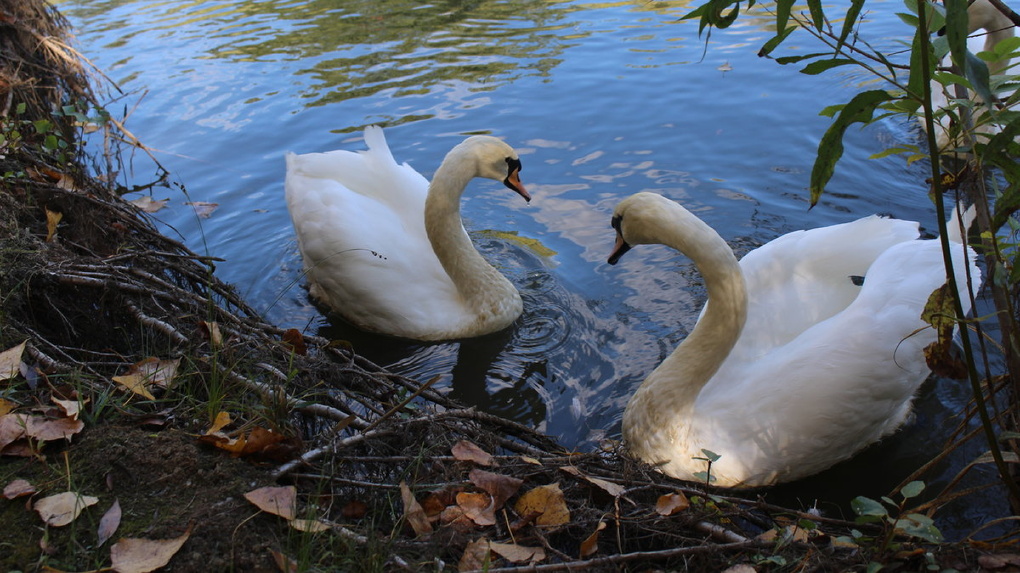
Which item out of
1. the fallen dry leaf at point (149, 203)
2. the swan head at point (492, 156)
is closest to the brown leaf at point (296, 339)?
the swan head at point (492, 156)

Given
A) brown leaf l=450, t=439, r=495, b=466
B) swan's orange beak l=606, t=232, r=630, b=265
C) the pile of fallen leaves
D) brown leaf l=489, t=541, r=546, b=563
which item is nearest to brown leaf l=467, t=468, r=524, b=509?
the pile of fallen leaves

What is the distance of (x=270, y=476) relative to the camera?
8.14ft

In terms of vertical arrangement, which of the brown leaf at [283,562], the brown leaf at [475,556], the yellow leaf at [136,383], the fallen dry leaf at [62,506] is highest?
the yellow leaf at [136,383]

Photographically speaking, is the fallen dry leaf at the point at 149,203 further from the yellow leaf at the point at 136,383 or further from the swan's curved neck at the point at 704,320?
the swan's curved neck at the point at 704,320

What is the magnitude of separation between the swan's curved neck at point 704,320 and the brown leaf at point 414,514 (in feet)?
5.34

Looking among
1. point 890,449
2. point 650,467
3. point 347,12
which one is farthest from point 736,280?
point 347,12

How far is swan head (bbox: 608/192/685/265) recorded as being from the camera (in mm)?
3742

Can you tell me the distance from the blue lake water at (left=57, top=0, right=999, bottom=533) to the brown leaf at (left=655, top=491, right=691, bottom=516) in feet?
4.18

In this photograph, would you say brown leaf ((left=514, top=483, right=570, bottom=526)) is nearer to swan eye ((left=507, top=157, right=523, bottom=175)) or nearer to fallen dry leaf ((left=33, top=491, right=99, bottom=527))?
fallen dry leaf ((left=33, top=491, right=99, bottom=527))

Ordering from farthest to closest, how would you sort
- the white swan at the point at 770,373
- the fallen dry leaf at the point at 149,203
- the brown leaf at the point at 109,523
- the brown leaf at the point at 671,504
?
the fallen dry leaf at the point at 149,203 → the white swan at the point at 770,373 → the brown leaf at the point at 671,504 → the brown leaf at the point at 109,523

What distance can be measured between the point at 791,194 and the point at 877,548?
15.3ft

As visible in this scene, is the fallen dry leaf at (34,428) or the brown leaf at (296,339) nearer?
the fallen dry leaf at (34,428)

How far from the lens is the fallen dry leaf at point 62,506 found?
2250mm

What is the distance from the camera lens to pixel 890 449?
13.3 feet
